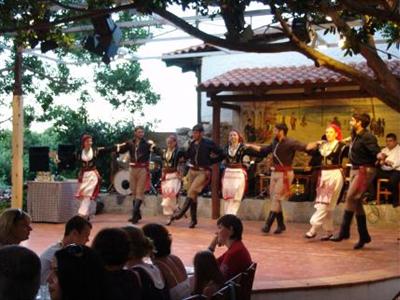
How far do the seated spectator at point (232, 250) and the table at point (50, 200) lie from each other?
8.44 meters

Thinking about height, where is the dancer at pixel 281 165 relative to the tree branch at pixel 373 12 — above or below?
below

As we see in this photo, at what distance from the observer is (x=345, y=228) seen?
33.6 feet

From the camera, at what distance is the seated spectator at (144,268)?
12.9 ft

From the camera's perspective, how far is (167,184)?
1280 centimetres

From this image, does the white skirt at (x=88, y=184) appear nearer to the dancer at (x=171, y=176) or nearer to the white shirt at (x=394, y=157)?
the dancer at (x=171, y=176)

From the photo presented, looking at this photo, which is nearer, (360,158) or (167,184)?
(360,158)

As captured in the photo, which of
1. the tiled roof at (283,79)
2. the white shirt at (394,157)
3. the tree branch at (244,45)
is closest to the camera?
the tree branch at (244,45)

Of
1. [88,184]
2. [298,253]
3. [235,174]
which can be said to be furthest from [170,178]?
[298,253]

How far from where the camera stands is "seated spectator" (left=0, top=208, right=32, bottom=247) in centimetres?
462

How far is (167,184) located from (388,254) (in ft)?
15.1

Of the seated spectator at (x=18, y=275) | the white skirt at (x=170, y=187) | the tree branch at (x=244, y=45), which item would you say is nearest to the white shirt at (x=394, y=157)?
the white skirt at (x=170, y=187)

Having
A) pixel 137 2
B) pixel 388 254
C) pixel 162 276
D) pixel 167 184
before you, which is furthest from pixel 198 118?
pixel 162 276

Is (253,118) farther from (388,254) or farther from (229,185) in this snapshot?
(388,254)

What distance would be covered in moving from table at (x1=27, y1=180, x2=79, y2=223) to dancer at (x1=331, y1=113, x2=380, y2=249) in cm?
577
